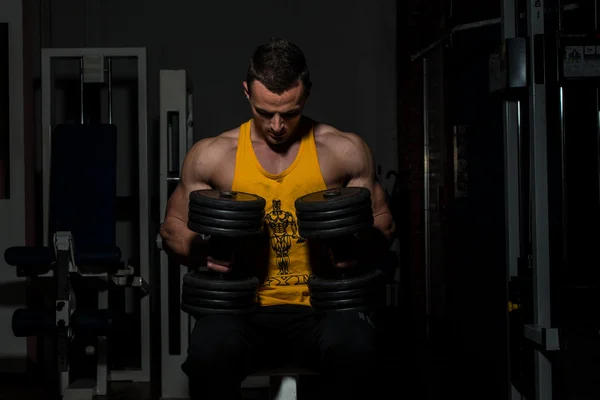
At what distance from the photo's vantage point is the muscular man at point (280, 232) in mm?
2104

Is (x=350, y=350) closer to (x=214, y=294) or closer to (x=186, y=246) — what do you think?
(x=214, y=294)

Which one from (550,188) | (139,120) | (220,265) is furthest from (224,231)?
(139,120)

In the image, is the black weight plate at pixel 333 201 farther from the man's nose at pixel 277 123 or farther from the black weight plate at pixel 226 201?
the man's nose at pixel 277 123

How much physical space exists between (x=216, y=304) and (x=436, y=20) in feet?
8.76

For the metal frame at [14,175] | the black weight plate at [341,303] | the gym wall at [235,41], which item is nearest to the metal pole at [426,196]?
the gym wall at [235,41]

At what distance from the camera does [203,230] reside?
2.06 meters

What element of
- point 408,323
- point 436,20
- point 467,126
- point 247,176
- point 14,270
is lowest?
point 408,323

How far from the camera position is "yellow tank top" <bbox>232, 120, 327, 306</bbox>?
232cm

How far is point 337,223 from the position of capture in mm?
2025

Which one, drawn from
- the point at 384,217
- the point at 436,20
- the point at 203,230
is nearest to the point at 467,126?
the point at 436,20

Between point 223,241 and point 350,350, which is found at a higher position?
point 223,241

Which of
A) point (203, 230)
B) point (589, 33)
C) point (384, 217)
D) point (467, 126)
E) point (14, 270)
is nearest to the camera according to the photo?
point (203, 230)

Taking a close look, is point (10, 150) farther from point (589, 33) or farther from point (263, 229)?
point (589, 33)

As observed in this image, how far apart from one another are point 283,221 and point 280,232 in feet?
0.11
